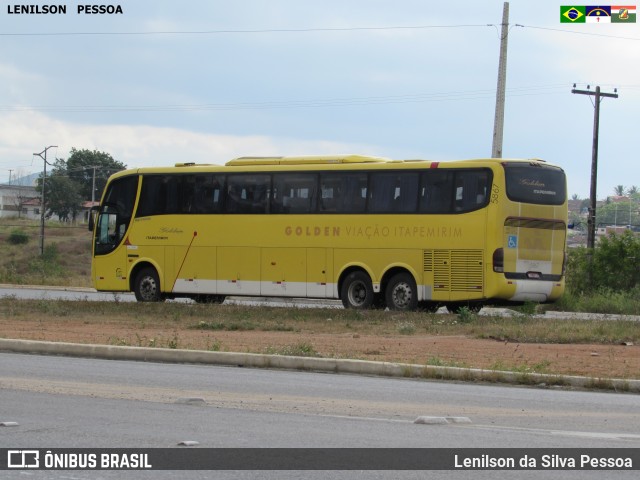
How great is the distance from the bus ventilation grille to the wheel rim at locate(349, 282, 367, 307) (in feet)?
6.79

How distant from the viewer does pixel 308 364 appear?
16328 millimetres

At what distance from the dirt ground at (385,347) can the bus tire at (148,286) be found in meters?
8.53

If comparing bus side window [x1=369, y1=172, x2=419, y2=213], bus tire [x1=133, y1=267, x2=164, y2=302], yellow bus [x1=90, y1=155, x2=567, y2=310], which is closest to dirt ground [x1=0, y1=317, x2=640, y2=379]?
yellow bus [x1=90, y1=155, x2=567, y2=310]

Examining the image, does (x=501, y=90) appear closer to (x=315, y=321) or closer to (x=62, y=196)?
(x=315, y=321)

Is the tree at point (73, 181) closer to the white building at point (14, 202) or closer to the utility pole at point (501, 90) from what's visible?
the white building at point (14, 202)

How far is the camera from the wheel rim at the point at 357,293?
29031 mm

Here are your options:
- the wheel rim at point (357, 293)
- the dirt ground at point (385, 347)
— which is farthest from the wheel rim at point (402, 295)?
the dirt ground at point (385, 347)

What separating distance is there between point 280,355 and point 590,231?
32.4 metres

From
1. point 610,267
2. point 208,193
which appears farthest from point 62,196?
point 208,193

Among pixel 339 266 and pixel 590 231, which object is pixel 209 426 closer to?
pixel 339 266

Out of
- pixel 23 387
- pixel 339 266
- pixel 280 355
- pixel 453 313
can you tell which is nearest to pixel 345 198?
pixel 339 266

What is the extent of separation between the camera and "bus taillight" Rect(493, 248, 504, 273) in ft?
87.6

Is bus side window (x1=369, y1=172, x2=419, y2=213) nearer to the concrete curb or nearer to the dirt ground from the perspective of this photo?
the dirt ground
